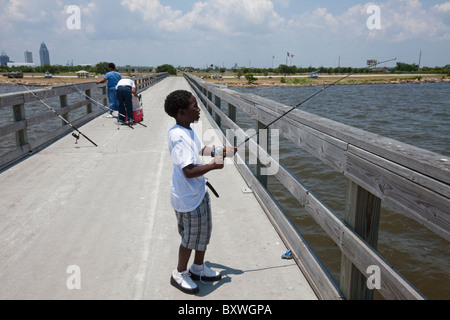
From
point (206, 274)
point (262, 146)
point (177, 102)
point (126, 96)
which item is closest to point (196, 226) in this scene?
point (206, 274)

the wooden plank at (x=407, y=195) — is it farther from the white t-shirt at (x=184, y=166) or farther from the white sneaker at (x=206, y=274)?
the white sneaker at (x=206, y=274)

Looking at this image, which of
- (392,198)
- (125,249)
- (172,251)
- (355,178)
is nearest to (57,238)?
(125,249)

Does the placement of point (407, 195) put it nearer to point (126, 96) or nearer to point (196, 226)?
point (196, 226)

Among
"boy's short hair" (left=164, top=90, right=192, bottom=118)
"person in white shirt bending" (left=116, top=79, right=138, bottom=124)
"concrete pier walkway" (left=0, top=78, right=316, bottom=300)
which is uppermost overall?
"boy's short hair" (left=164, top=90, right=192, bottom=118)

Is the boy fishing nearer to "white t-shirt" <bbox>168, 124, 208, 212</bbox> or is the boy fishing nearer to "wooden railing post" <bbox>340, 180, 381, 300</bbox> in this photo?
"white t-shirt" <bbox>168, 124, 208, 212</bbox>

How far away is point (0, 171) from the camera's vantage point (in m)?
5.86

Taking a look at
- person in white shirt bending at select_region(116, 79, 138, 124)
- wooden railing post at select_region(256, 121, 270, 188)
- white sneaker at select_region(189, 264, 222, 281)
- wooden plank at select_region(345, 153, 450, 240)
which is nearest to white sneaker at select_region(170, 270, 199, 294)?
white sneaker at select_region(189, 264, 222, 281)

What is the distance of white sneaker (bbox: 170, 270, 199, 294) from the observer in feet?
9.38

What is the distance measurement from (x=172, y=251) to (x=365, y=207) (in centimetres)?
181

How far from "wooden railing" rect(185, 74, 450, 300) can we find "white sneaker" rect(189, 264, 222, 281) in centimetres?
68

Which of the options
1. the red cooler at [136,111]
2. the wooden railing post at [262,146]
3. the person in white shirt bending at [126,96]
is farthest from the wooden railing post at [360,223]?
the red cooler at [136,111]

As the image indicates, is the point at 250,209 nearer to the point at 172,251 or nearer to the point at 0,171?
the point at 172,251

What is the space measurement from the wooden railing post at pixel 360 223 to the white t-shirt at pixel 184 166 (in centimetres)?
100
